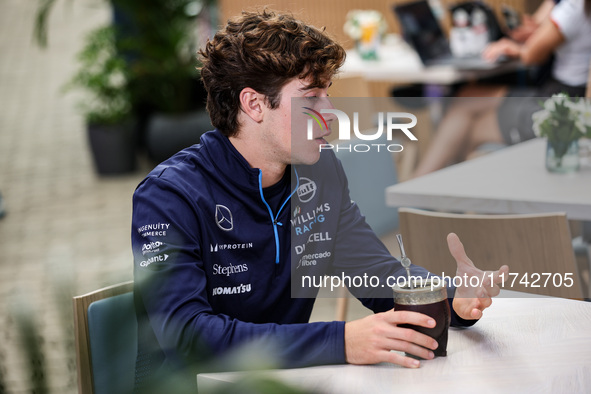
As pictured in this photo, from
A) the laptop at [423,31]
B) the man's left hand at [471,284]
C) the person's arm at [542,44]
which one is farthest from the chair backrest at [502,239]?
the laptop at [423,31]

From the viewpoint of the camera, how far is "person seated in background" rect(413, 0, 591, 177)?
12.8ft

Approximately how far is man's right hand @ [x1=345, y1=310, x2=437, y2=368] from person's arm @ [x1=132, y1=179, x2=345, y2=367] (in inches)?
1.4

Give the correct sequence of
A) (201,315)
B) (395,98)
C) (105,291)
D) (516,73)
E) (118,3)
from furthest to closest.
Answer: (118,3) < (395,98) < (516,73) < (105,291) < (201,315)

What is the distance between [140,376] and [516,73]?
430 cm

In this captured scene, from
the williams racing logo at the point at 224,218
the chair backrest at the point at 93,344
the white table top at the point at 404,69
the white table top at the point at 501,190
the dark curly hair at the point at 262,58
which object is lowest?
the chair backrest at the point at 93,344

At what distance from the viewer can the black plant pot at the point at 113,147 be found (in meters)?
6.57

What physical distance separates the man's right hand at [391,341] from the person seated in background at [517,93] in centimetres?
266

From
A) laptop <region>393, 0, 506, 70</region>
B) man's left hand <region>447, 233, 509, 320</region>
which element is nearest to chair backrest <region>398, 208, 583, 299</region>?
man's left hand <region>447, 233, 509, 320</region>

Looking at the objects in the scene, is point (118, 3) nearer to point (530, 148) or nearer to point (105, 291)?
point (530, 148)

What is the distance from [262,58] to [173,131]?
16.2ft

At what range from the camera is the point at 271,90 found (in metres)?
1.58

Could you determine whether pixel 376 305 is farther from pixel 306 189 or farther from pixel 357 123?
A: pixel 357 123

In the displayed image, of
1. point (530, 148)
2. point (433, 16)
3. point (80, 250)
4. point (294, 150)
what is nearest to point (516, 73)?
point (433, 16)

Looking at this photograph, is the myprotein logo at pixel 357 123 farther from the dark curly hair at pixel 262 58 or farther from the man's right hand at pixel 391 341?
the man's right hand at pixel 391 341
